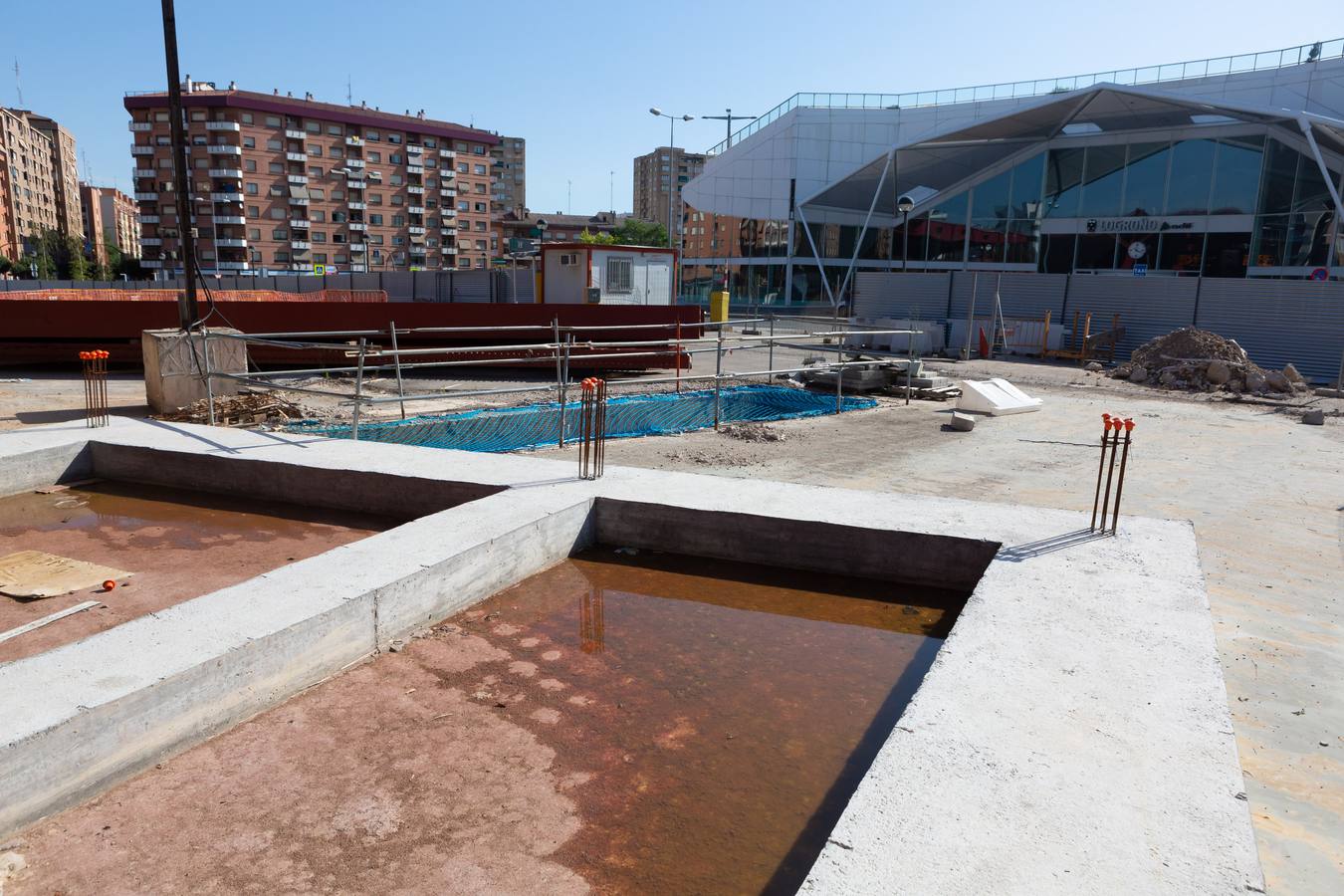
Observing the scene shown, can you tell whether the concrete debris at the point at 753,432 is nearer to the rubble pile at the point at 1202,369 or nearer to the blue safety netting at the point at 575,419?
the blue safety netting at the point at 575,419

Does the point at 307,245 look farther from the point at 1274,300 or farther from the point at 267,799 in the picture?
the point at 267,799

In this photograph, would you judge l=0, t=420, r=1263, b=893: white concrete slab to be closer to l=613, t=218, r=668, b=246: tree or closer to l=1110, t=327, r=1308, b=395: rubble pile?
l=1110, t=327, r=1308, b=395: rubble pile

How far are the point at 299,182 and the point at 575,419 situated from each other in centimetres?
9103

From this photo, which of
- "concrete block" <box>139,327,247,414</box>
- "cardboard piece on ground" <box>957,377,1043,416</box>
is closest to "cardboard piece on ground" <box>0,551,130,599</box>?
"concrete block" <box>139,327,247,414</box>

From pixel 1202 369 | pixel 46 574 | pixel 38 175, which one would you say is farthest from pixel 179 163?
pixel 38 175

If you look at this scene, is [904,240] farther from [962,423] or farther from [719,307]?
[962,423]

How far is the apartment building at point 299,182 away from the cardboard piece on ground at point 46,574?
Result: 3451 inches

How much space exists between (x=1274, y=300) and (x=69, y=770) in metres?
28.0

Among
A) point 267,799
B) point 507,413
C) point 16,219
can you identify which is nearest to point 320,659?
point 267,799

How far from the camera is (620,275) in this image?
2167 centimetres

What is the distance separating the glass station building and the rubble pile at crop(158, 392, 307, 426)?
821 inches

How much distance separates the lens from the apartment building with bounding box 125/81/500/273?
287 ft

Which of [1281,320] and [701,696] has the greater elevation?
[1281,320]

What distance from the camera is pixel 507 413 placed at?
42.9ft
